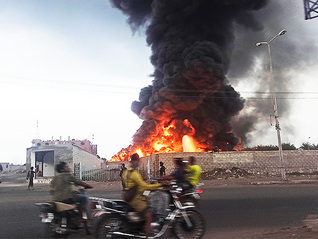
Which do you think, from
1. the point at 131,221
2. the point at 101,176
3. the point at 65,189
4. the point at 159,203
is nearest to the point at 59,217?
the point at 65,189

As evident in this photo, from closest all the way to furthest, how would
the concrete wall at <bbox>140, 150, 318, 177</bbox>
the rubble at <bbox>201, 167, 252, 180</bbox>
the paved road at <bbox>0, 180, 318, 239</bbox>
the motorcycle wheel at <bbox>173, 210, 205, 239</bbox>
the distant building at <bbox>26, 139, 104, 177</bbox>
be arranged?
the motorcycle wheel at <bbox>173, 210, 205, 239</bbox> < the paved road at <bbox>0, 180, 318, 239</bbox> < the rubble at <bbox>201, 167, 252, 180</bbox> < the concrete wall at <bbox>140, 150, 318, 177</bbox> < the distant building at <bbox>26, 139, 104, 177</bbox>

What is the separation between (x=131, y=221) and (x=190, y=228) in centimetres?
112

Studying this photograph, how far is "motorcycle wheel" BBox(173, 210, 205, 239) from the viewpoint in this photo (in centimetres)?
547

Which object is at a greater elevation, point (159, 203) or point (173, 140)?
point (173, 140)

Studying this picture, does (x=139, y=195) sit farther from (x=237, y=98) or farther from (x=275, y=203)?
(x=237, y=98)

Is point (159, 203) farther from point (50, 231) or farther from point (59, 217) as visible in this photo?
point (50, 231)

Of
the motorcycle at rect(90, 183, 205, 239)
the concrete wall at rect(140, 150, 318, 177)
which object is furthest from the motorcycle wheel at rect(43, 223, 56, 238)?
the concrete wall at rect(140, 150, 318, 177)

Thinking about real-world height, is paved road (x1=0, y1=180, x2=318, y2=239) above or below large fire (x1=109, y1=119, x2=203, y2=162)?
below

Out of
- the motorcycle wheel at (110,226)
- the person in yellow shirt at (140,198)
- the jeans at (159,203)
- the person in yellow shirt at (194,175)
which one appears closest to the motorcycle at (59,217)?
the motorcycle wheel at (110,226)

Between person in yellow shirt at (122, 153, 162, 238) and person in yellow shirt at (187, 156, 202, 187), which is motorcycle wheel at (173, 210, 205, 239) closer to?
person in yellow shirt at (122, 153, 162, 238)

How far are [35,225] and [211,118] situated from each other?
34.4 metres

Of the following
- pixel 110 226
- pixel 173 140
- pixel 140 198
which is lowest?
pixel 110 226

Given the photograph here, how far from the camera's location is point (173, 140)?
39656 mm

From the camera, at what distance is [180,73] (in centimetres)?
3806
